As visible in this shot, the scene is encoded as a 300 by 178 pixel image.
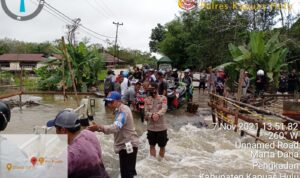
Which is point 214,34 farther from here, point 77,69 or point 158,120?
point 158,120

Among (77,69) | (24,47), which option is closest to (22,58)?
(24,47)

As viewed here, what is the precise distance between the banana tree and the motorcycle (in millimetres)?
3357

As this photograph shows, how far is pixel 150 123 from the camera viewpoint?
6.71 meters

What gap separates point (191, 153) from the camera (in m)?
8.15

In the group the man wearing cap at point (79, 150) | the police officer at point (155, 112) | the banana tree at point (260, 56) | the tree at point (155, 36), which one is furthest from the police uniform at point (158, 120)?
the tree at point (155, 36)

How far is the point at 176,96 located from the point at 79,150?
10.4 meters

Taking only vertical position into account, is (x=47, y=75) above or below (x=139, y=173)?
above

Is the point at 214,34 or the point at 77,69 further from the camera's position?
the point at 214,34

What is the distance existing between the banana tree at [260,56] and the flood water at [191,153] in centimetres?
539

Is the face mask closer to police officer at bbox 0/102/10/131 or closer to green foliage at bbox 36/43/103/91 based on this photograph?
police officer at bbox 0/102/10/131

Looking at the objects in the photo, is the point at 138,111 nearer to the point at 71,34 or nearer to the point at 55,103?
the point at 55,103

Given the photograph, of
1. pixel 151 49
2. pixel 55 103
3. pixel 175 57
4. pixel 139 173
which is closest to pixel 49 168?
pixel 139 173

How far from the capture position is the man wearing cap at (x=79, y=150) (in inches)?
108

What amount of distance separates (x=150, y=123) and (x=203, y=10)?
22.2 meters
